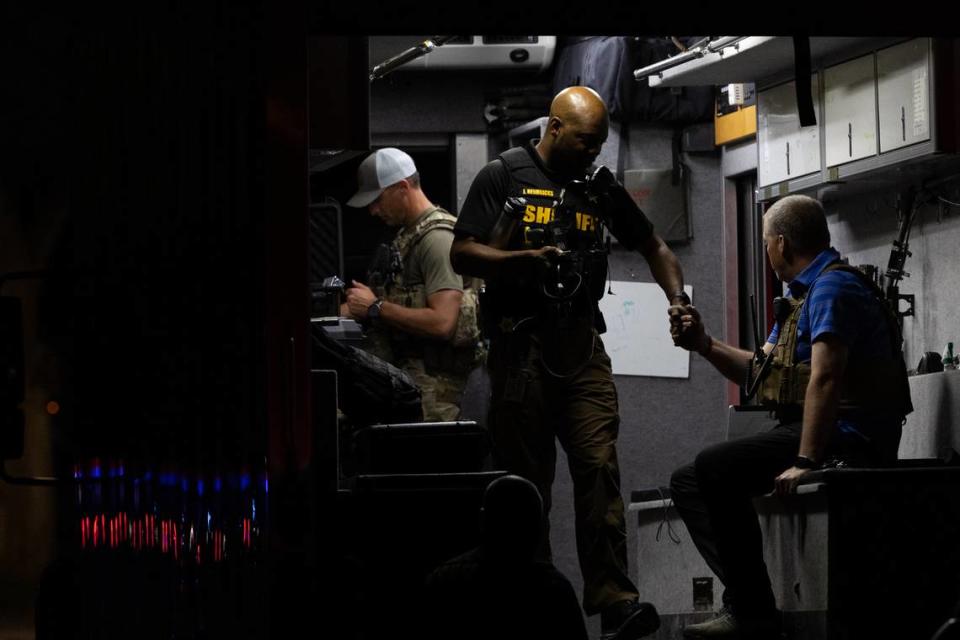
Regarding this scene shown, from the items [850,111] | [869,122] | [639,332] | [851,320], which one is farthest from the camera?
[639,332]

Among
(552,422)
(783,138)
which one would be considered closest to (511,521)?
(552,422)

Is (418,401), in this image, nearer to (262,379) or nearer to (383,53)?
(262,379)

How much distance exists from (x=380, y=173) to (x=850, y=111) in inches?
93.9

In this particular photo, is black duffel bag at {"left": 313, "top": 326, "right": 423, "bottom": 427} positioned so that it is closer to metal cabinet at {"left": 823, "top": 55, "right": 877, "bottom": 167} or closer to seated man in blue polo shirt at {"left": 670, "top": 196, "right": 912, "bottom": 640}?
seated man in blue polo shirt at {"left": 670, "top": 196, "right": 912, "bottom": 640}

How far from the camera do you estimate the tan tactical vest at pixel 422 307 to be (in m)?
7.44

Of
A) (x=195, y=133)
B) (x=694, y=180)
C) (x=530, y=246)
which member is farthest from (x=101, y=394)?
(x=694, y=180)

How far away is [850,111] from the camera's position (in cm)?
820

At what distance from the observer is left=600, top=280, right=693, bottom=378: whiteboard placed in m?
10.2

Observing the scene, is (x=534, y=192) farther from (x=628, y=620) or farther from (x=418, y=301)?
(x=628, y=620)

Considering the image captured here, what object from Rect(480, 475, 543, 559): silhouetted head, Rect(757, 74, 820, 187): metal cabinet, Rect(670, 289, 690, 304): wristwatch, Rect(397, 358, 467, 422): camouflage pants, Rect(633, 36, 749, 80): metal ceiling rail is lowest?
Rect(480, 475, 543, 559): silhouetted head

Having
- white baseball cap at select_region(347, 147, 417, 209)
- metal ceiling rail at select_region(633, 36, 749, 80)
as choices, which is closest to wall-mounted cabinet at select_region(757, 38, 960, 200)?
metal ceiling rail at select_region(633, 36, 749, 80)

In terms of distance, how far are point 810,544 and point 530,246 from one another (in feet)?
4.93

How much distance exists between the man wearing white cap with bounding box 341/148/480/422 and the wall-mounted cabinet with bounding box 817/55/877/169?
2099 mm

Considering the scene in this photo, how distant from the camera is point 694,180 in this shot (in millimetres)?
10531
